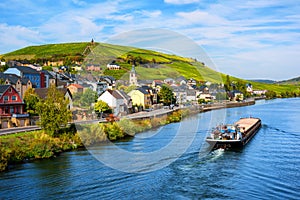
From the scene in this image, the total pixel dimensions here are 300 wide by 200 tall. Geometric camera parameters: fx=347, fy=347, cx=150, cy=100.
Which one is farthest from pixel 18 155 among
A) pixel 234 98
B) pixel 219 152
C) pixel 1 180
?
pixel 234 98

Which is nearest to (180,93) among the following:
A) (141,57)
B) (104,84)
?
(141,57)

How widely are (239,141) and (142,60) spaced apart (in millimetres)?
42399

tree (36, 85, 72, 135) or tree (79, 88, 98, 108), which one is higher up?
tree (79, 88, 98, 108)

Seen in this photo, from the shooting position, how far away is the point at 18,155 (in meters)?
20.4

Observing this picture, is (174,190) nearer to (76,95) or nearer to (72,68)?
(76,95)

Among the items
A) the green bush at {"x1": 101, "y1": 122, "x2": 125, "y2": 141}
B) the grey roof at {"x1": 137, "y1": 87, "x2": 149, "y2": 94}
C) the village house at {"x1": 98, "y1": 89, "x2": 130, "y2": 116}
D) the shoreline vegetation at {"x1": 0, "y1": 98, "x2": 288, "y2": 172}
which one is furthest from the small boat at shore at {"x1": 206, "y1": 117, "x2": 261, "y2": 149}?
the grey roof at {"x1": 137, "y1": 87, "x2": 149, "y2": 94}

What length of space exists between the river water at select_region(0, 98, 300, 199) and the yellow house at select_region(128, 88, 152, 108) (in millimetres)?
19792

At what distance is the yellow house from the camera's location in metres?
45.1

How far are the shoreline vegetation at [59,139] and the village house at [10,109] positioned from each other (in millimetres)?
4083

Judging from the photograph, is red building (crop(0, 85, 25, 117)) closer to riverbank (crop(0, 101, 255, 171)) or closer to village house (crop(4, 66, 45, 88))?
riverbank (crop(0, 101, 255, 171))

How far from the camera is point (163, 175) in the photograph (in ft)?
57.3

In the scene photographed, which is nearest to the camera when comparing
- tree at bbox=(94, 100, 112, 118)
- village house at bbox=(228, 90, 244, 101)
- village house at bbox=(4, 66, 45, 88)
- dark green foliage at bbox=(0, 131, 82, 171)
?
dark green foliage at bbox=(0, 131, 82, 171)

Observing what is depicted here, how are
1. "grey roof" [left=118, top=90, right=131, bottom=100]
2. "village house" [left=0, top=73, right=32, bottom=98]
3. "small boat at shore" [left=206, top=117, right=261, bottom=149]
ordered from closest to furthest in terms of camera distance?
"small boat at shore" [left=206, top=117, right=261, bottom=149]
"village house" [left=0, top=73, right=32, bottom=98]
"grey roof" [left=118, top=90, right=131, bottom=100]

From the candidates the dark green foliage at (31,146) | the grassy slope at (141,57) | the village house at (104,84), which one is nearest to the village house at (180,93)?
the grassy slope at (141,57)
